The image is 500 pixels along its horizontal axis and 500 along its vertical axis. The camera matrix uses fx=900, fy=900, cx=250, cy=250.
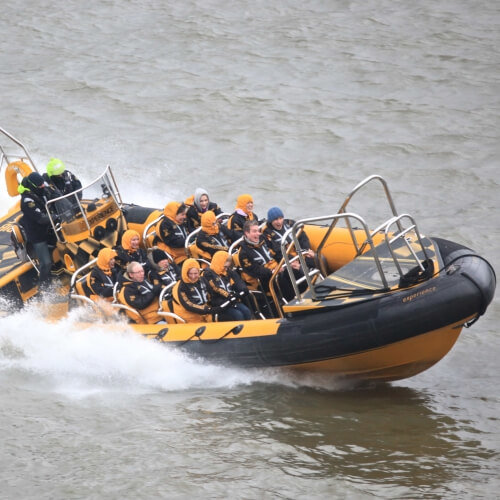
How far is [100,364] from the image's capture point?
8.16 meters

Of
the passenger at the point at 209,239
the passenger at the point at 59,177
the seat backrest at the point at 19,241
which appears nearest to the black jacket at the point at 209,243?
the passenger at the point at 209,239

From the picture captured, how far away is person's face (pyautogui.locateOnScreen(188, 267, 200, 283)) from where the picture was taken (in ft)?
25.1

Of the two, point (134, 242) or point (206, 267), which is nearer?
point (206, 267)

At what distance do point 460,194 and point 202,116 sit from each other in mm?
4934

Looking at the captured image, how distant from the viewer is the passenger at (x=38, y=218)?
29.2 feet

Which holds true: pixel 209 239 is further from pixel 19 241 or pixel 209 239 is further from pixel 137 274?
pixel 19 241

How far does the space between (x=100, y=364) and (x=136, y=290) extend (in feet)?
2.50

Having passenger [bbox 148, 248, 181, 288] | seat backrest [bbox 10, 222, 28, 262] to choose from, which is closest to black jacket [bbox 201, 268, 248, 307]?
passenger [bbox 148, 248, 181, 288]

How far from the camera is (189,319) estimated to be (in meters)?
7.95

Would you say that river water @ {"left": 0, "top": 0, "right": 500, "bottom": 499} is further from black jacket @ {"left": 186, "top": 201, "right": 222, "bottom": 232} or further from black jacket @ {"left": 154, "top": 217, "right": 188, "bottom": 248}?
black jacket @ {"left": 186, "top": 201, "right": 222, "bottom": 232}

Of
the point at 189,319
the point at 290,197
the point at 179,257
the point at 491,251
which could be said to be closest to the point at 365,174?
the point at 290,197

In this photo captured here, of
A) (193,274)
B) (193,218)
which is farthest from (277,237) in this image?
(193,218)

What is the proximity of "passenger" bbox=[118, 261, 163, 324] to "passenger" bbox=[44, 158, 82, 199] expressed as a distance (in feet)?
4.66

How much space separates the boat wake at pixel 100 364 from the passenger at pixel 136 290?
22cm
